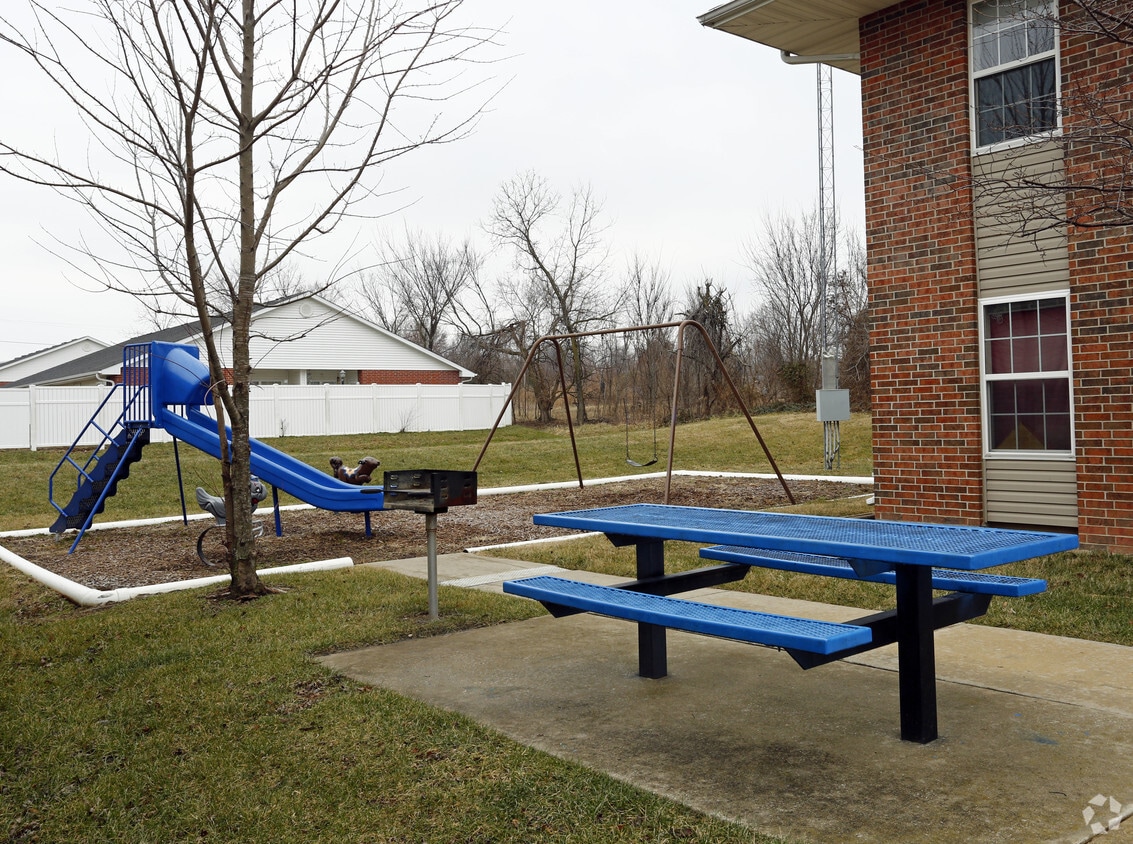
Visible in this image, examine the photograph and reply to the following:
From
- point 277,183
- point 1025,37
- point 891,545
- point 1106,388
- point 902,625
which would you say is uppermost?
point 1025,37

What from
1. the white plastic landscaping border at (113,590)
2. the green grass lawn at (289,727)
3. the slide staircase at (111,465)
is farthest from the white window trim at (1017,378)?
the slide staircase at (111,465)

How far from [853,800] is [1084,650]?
2.65 metres

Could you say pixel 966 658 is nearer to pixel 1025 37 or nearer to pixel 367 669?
pixel 367 669

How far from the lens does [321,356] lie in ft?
118

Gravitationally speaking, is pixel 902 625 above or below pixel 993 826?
above

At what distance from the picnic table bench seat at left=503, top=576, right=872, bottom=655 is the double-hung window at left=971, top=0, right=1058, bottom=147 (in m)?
6.35

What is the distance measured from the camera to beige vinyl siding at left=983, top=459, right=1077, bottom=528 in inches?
342

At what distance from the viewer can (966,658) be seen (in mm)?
5215

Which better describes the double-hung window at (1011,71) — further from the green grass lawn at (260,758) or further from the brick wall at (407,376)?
the brick wall at (407,376)

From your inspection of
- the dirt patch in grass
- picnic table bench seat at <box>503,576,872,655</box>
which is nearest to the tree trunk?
the dirt patch in grass

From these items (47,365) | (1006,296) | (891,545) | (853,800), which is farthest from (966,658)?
(47,365)

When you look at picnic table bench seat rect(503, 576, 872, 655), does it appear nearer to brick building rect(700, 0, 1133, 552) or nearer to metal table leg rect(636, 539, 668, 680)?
metal table leg rect(636, 539, 668, 680)

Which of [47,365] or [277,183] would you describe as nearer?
[277,183]

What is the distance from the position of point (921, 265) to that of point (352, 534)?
7.04 metres
